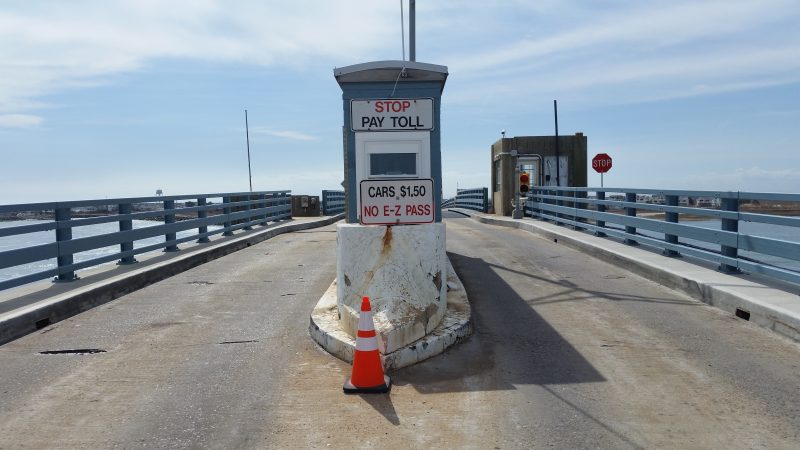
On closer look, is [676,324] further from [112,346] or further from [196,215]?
[196,215]

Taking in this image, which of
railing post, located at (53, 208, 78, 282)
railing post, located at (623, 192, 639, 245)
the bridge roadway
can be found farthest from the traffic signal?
railing post, located at (53, 208, 78, 282)

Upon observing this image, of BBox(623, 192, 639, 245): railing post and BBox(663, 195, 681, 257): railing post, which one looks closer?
BBox(663, 195, 681, 257): railing post

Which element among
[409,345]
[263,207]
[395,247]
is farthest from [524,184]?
[409,345]

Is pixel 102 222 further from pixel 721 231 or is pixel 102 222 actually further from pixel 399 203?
pixel 721 231

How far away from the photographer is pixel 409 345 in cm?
577

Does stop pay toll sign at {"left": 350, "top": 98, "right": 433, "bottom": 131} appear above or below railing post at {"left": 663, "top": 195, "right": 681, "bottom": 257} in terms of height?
above

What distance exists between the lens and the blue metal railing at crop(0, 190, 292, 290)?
777cm

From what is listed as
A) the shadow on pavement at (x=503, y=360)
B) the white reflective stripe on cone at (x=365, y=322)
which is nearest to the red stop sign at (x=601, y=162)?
the shadow on pavement at (x=503, y=360)

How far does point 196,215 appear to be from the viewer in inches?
590

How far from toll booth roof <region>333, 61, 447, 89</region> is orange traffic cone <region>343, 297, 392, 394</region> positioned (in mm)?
3274

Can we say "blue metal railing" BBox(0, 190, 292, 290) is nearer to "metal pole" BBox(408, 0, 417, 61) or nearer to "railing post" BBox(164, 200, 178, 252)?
"railing post" BBox(164, 200, 178, 252)

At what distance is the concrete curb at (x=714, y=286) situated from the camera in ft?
21.1

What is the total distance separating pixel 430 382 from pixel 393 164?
2.95 meters

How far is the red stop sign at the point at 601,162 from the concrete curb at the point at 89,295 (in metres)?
15.5
